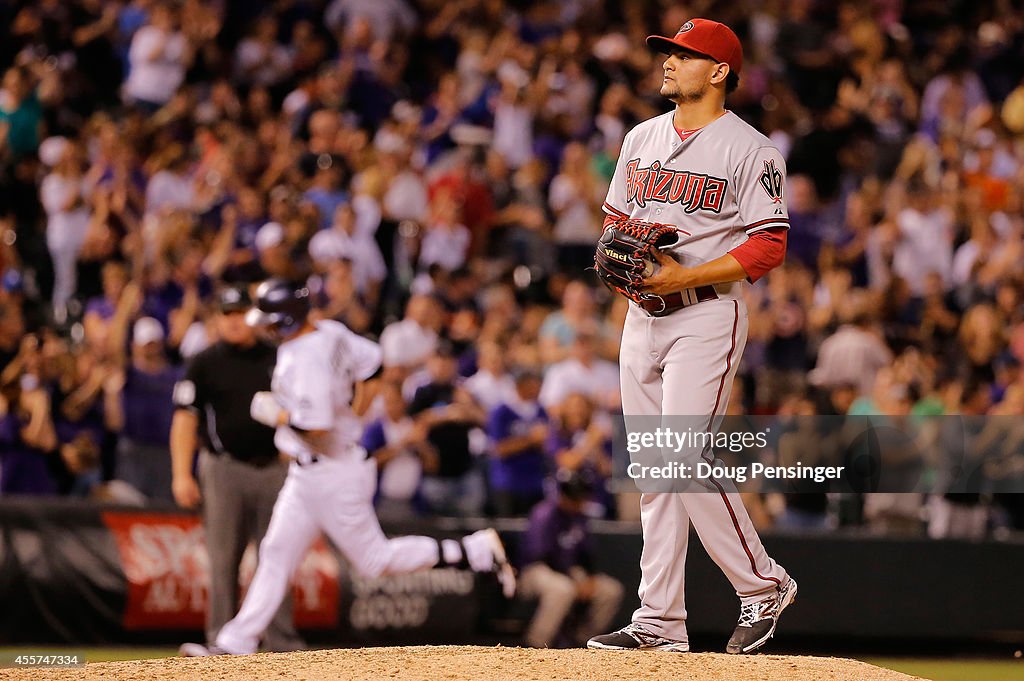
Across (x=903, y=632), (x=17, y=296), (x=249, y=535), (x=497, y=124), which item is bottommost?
(x=903, y=632)

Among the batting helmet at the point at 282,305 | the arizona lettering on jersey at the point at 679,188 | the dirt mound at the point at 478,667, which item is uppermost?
the arizona lettering on jersey at the point at 679,188

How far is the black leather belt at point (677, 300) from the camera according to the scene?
5.74 m

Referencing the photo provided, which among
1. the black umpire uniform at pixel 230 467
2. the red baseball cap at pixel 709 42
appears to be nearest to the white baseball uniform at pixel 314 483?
the black umpire uniform at pixel 230 467

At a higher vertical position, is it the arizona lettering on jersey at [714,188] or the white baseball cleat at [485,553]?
the arizona lettering on jersey at [714,188]

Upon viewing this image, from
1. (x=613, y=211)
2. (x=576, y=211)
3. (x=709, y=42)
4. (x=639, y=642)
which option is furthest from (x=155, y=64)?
(x=639, y=642)

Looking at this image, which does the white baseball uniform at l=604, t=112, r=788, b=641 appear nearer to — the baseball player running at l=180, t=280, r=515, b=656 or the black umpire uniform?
the baseball player running at l=180, t=280, r=515, b=656

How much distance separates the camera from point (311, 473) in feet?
27.9

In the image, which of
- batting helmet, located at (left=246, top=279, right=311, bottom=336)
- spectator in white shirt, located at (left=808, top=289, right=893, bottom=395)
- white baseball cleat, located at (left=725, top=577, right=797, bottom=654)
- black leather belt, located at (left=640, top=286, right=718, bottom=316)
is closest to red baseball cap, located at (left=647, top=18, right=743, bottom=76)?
black leather belt, located at (left=640, top=286, right=718, bottom=316)

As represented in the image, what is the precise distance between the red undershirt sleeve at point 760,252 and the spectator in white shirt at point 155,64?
32.0 feet

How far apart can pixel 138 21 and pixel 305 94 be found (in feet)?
6.03

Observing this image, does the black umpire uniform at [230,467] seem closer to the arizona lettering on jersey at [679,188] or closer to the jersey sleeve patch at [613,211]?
the jersey sleeve patch at [613,211]

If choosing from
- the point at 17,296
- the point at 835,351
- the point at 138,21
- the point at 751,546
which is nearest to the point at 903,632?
the point at 835,351

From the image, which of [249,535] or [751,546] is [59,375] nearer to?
[249,535]

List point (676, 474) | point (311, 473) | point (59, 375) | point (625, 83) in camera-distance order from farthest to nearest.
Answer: point (625, 83), point (59, 375), point (311, 473), point (676, 474)
